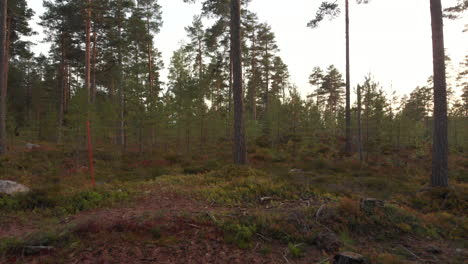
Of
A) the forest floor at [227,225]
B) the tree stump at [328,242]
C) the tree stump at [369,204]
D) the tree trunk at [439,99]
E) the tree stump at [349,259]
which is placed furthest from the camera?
the tree trunk at [439,99]

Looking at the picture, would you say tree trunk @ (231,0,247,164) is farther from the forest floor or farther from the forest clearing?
the forest floor

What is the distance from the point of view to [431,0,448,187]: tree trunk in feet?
26.4

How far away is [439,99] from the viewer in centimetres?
814

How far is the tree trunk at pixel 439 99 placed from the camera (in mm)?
8047

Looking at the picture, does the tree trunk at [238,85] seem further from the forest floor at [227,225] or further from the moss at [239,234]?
the moss at [239,234]

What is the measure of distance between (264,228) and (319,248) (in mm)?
1077

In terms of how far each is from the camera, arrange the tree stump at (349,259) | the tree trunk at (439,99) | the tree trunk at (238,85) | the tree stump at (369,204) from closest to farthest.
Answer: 1. the tree stump at (349,259)
2. the tree stump at (369,204)
3. the tree trunk at (439,99)
4. the tree trunk at (238,85)

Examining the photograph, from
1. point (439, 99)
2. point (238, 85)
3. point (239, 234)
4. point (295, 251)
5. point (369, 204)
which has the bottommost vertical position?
point (295, 251)

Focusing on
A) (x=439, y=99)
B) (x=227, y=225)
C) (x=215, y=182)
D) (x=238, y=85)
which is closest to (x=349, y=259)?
(x=227, y=225)

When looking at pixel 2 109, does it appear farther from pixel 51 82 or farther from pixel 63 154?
pixel 51 82

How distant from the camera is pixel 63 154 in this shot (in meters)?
15.2

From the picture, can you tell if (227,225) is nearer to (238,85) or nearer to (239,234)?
(239,234)

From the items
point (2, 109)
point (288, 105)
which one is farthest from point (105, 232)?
point (288, 105)

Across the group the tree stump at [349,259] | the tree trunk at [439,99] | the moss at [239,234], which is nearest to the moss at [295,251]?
the tree stump at [349,259]
